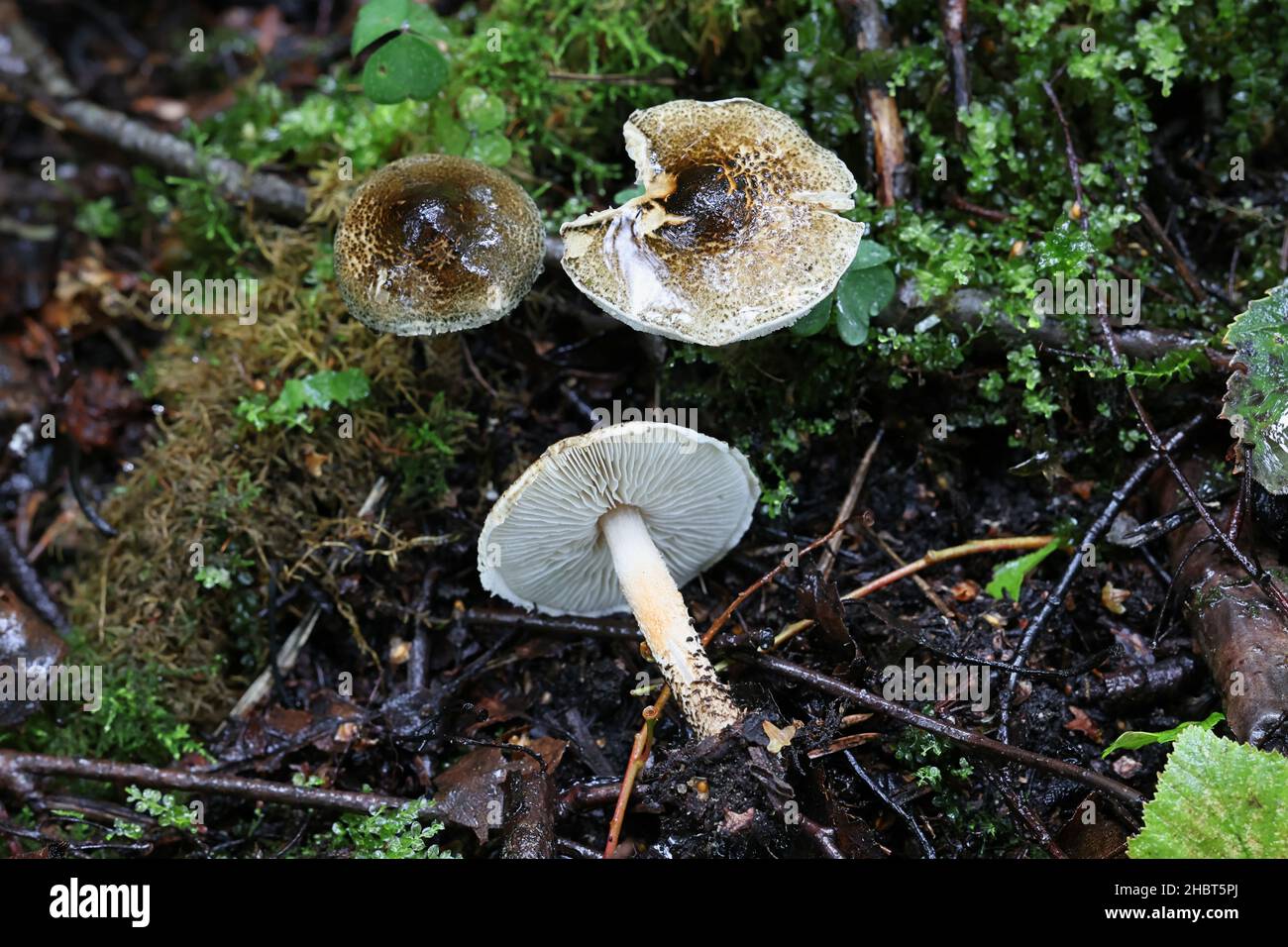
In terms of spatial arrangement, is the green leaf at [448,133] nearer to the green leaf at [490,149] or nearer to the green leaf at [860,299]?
the green leaf at [490,149]

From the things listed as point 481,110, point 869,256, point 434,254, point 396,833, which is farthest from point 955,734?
point 481,110

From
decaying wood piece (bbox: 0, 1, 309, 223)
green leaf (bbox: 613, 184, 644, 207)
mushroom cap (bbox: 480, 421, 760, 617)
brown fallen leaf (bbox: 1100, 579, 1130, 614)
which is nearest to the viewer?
mushroom cap (bbox: 480, 421, 760, 617)

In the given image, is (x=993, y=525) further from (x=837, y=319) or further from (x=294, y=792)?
(x=294, y=792)

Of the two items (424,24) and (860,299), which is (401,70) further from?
(860,299)

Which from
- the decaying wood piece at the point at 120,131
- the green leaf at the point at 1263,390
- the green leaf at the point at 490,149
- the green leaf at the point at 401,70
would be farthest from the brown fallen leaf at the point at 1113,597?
the decaying wood piece at the point at 120,131

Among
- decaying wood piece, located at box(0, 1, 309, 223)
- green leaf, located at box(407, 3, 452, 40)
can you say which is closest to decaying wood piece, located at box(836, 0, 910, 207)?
green leaf, located at box(407, 3, 452, 40)

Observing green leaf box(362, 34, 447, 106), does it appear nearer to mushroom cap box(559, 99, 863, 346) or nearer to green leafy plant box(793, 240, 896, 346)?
mushroom cap box(559, 99, 863, 346)

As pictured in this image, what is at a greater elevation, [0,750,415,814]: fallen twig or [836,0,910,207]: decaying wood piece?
[836,0,910,207]: decaying wood piece
